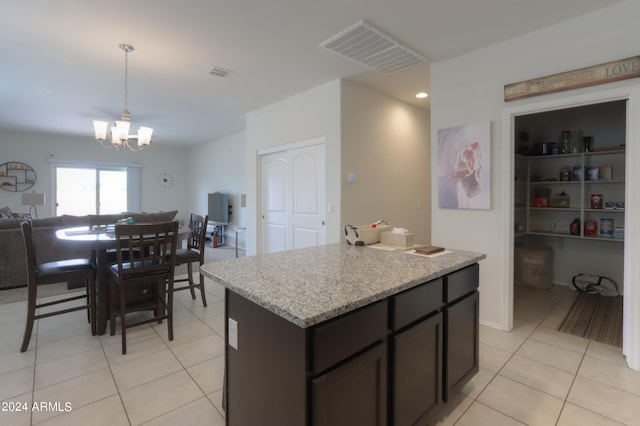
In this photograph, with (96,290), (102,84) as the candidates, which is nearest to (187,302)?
(96,290)

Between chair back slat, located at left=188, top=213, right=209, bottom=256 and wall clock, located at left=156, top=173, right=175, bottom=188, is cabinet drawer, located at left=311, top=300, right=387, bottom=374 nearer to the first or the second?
chair back slat, located at left=188, top=213, right=209, bottom=256

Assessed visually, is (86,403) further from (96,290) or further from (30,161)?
(30,161)

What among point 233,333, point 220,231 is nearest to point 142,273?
point 233,333

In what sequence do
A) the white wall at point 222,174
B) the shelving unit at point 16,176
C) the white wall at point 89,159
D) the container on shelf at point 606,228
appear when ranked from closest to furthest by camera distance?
1. the container on shelf at point 606,228
2. the shelving unit at point 16,176
3. the white wall at point 89,159
4. the white wall at point 222,174

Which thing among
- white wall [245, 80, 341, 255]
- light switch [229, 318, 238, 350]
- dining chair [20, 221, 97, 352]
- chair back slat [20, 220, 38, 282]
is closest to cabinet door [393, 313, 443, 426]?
light switch [229, 318, 238, 350]

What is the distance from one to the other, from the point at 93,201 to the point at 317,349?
28.7 feet

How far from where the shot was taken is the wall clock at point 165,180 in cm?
852

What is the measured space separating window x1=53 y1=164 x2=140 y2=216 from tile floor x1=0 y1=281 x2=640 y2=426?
216 inches

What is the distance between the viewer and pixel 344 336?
1118 millimetres

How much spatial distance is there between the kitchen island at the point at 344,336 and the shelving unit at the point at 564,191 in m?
2.97

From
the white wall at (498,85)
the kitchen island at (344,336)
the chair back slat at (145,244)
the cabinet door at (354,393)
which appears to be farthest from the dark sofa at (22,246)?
the white wall at (498,85)

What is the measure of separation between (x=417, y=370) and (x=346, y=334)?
605 millimetres

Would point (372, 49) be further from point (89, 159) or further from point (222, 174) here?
point (89, 159)

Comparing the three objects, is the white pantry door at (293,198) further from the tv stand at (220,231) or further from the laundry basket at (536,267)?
the tv stand at (220,231)
